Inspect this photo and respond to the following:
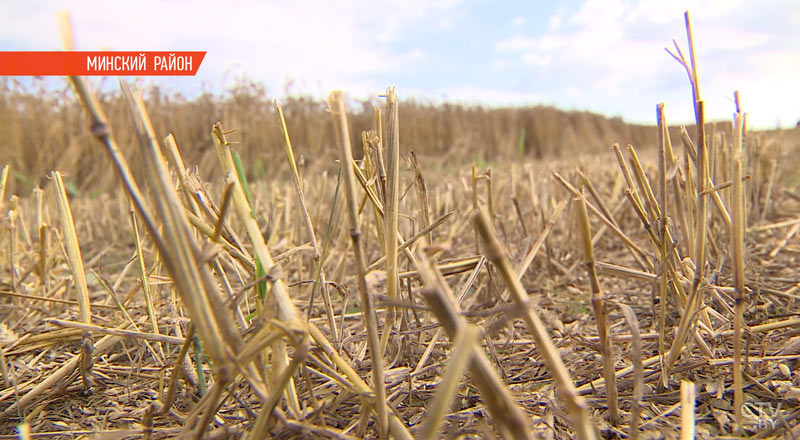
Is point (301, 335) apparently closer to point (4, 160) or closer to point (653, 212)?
point (653, 212)

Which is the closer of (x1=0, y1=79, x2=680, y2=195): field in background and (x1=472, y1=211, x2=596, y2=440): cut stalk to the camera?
(x1=472, y1=211, x2=596, y2=440): cut stalk

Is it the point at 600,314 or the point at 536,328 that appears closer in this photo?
the point at 536,328

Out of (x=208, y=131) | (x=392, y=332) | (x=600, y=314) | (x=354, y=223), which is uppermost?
(x=208, y=131)

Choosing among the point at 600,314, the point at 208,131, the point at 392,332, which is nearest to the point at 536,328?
the point at 600,314

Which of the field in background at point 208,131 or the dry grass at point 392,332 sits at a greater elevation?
the field in background at point 208,131

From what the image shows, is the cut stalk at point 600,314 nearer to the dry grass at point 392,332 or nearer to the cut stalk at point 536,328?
the dry grass at point 392,332

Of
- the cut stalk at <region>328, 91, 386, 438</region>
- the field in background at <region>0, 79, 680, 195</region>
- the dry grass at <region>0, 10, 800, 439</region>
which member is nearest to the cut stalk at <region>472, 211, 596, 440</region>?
the dry grass at <region>0, 10, 800, 439</region>

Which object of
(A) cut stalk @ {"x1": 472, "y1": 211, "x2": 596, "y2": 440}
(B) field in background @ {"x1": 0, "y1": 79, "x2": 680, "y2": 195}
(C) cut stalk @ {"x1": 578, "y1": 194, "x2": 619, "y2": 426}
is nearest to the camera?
(A) cut stalk @ {"x1": 472, "y1": 211, "x2": 596, "y2": 440}

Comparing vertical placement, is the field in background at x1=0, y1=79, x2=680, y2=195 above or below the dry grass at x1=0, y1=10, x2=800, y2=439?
above

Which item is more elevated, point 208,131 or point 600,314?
point 208,131

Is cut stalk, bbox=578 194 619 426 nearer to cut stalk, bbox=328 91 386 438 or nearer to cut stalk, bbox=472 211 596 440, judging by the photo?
cut stalk, bbox=472 211 596 440

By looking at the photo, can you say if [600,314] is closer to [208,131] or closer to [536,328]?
[536,328]

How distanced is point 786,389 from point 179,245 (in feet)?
3.10

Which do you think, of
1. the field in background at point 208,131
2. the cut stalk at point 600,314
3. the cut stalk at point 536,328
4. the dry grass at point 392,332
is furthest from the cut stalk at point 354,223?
the field in background at point 208,131
